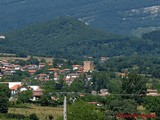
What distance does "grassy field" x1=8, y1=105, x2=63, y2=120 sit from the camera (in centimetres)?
4912

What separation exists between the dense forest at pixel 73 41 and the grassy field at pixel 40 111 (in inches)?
4010

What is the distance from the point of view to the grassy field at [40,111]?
1934 inches

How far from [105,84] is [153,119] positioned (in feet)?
120

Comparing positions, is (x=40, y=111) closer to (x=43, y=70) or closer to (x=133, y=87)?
(x=133, y=87)

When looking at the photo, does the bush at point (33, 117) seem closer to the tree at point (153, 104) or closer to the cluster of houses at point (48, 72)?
the tree at point (153, 104)

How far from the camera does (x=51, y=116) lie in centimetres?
4838

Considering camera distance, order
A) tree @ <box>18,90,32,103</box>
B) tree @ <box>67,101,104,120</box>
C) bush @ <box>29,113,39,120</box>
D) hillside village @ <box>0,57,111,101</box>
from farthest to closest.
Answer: hillside village @ <box>0,57,111,101</box>, tree @ <box>18,90,32,103</box>, bush @ <box>29,113,39,120</box>, tree @ <box>67,101,104,120</box>

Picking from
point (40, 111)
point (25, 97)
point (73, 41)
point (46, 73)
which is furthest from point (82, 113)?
point (73, 41)

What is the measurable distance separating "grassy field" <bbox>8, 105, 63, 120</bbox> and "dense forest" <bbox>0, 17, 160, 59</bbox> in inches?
4010

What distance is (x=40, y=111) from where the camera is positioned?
2051 inches

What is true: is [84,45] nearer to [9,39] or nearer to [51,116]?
[9,39]

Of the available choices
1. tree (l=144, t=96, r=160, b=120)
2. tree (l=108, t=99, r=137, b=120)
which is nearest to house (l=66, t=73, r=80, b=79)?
tree (l=144, t=96, r=160, b=120)

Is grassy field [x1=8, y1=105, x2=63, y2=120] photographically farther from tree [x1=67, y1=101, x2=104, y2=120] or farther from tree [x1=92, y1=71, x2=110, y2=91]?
tree [x1=92, y1=71, x2=110, y2=91]

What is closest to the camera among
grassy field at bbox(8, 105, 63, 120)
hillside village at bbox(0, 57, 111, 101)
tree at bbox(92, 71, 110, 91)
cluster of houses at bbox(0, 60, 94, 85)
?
grassy field at bbox(8, 105, 63, 120)
